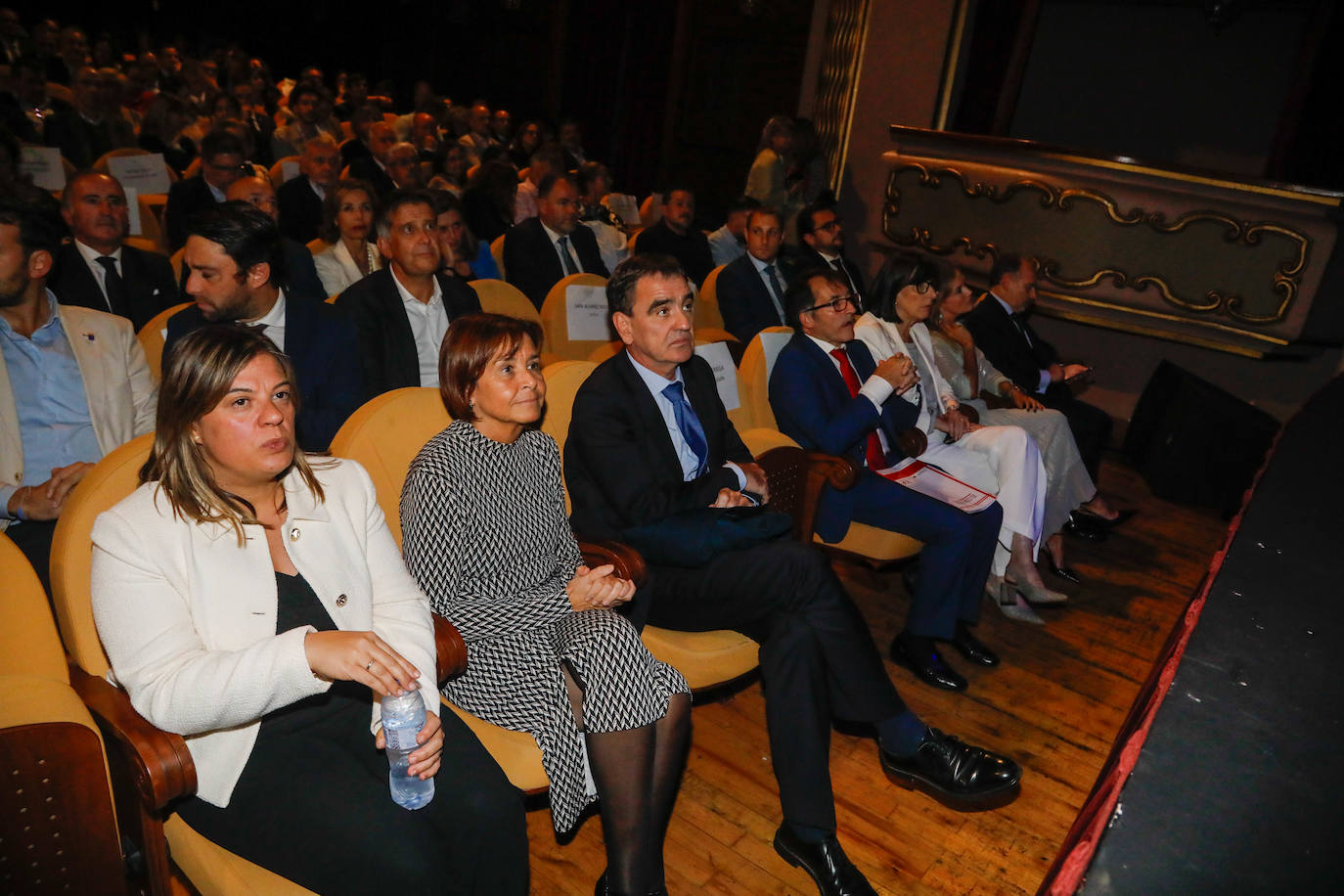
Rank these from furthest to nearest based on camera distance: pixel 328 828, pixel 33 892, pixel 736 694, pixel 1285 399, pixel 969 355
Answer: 1. pixel 1285 399
2. pixel 969 355
3. pixel 736 694
4. pixel 328 828
5. pixel 33 892

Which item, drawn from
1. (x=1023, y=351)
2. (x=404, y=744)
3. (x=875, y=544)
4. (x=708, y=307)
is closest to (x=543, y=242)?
(x=708, y=307)

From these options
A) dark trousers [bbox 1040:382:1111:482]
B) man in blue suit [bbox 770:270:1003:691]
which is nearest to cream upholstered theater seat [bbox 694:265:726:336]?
man in blue suit [bbox 770:270:1003:691]

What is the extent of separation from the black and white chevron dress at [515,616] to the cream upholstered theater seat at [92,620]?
1.51ft

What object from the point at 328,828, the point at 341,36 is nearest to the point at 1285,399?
the point at 328,828

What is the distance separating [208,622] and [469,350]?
27.3 inches

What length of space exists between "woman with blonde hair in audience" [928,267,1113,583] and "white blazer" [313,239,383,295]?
2260mm

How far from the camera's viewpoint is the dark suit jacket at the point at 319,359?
220cm

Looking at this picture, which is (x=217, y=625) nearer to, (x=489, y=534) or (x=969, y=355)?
(x=489, y=534)

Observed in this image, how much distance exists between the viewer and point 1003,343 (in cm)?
373

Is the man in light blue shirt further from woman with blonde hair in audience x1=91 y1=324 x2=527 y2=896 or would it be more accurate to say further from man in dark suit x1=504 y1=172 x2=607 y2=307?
man in dark suit x1=504 y1=172 x2=607 y2=307

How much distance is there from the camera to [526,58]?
36.9 ft

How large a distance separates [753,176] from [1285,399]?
12.0ft

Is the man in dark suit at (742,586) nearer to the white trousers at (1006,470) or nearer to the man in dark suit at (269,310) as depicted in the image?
the man in dark suit at (269,310)

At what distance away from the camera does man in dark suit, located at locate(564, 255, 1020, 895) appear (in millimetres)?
1869
